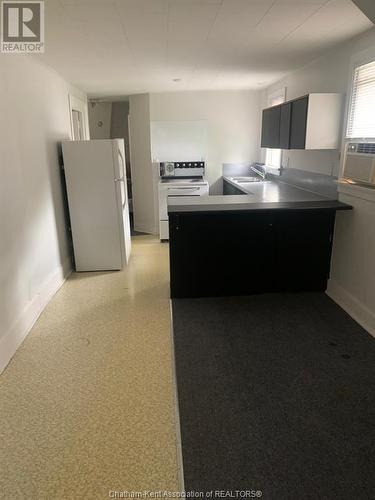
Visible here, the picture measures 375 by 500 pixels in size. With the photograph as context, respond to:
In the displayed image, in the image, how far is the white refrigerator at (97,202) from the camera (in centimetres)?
394

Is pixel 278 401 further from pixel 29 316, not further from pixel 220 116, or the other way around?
pixel 220 116

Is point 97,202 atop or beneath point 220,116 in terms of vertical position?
beneath

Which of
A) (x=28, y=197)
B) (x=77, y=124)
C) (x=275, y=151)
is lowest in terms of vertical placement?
(x=28, y=197)

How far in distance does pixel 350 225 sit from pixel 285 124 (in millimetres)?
1383

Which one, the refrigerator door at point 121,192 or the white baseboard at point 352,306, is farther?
the refrigerator door at point 121,192

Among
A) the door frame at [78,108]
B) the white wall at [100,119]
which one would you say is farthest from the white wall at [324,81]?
the white wall at [100,119]

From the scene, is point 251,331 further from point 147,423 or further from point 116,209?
point 116,209

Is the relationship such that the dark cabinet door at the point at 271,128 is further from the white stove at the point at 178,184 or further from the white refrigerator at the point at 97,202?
the white refrigerator at the point at 97,202

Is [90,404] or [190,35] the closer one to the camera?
[90,404]

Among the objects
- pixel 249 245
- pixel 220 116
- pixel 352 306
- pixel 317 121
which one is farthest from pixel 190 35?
pixel 220 116

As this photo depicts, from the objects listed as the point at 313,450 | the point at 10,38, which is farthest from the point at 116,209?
the point at 313,450

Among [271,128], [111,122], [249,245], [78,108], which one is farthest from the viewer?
[111,122]

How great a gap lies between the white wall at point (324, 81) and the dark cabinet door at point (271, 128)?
30cm

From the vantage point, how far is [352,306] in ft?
9.91
